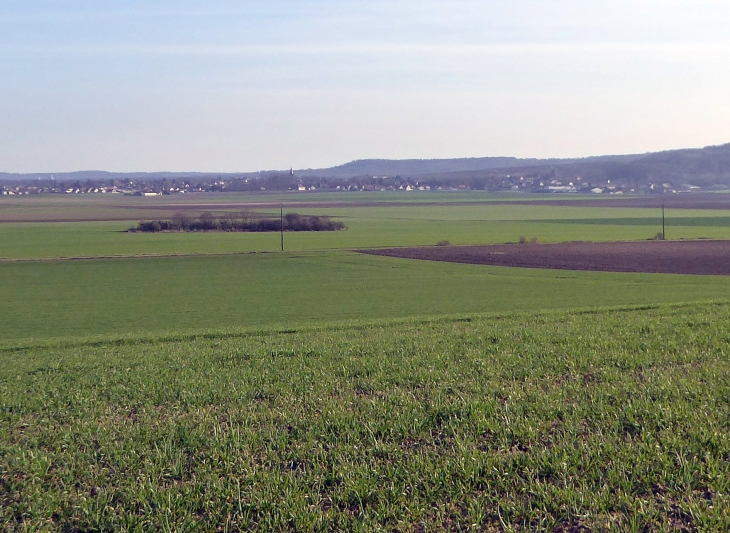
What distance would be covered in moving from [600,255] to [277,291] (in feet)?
82.1

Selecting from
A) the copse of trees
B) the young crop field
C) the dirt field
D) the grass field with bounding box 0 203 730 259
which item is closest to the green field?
the young crop field

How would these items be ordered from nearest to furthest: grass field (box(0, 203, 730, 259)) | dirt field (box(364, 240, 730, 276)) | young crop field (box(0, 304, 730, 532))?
young crop field (box(0, 304, 730, 532))
dirt field (box(364, 240, 730, 276))
grass field (box(0, 203, 730, 259))

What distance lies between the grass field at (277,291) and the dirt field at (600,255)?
3.07 m

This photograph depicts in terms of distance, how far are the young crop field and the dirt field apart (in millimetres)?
33561

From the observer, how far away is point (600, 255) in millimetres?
49594

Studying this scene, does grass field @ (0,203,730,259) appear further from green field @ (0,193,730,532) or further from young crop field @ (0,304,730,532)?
young crop field @ (0,304,730,532)

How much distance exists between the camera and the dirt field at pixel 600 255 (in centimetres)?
4294

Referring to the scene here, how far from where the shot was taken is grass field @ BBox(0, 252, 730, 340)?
26.0 meters

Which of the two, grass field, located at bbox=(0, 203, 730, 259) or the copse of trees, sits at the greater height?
the copse of trees

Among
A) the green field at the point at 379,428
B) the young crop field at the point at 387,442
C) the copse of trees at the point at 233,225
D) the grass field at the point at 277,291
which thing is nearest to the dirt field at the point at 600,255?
the grass field at the point at 277,291

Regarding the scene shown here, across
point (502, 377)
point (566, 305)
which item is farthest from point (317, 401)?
point (566, 305)

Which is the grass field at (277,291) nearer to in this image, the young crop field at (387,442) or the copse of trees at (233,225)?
the young crop field at (387,442)

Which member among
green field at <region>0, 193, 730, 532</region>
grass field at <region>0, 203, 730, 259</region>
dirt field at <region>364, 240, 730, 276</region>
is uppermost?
green field at <region>0, 193, 730, 532</region>

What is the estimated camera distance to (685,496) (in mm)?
5602
